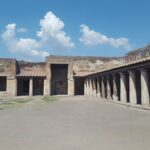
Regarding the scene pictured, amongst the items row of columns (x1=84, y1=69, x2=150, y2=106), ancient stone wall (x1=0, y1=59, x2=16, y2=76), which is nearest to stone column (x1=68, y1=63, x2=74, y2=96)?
row of columns (x1=84, y1=69, x2=150, y2=106)

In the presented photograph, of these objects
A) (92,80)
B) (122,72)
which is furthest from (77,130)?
(92,80)

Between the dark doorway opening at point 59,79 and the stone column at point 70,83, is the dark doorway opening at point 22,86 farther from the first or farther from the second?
the stone column at point 70,83

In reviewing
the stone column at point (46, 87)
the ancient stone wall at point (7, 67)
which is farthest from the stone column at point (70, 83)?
the ancient stone wall at point (7, 67)

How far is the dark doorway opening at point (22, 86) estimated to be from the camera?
35.4m

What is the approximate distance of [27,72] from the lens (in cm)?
3622

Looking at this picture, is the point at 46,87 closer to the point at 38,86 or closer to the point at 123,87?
the point at 38,86

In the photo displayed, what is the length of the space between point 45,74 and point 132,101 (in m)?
19.9

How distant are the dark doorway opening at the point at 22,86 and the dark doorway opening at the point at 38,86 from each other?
1128 mm

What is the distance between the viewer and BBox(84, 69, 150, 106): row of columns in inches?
576

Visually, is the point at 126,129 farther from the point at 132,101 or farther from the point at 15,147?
the point at 132,101

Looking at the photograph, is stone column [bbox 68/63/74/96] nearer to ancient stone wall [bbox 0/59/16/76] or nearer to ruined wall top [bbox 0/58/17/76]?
ruined wall top [bbox 0/58/17/76]

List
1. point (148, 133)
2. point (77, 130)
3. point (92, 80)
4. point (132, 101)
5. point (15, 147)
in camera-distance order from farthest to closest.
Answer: point (92, 80) < point (132, 101) < point (77, 130) < point (148, 133) < point (15, 147)

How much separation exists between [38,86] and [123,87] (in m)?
20.2

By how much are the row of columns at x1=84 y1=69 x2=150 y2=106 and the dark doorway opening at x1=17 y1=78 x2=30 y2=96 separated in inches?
364
